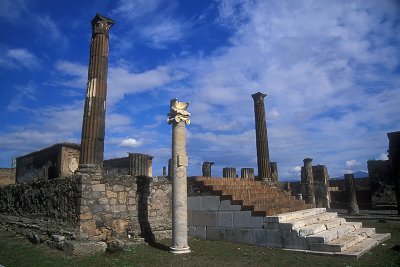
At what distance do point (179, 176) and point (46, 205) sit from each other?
4.74 meters

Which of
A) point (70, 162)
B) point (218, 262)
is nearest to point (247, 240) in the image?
point (218, 262)

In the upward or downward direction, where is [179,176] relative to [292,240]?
upward

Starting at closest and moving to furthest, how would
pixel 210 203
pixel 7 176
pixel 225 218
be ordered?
pixel 225 218, pixel 210 203, pixel 7 176

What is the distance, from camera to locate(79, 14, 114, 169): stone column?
9.25 m

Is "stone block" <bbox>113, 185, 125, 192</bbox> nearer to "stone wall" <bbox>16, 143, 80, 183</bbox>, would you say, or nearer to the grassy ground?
the grassy ground

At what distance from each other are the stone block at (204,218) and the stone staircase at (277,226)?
33 millimetres

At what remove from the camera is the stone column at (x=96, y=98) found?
925 centimetres

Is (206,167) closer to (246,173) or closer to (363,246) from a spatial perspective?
(246,173)

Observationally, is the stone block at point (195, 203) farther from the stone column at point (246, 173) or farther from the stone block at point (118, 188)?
the stone column at point (246, 173)

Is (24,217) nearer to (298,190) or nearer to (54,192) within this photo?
(54,192)

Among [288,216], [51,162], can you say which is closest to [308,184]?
[288,216]

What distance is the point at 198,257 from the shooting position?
7.39 m

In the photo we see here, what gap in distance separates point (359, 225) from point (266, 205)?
362 centimetres

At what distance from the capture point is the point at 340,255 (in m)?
6.95
